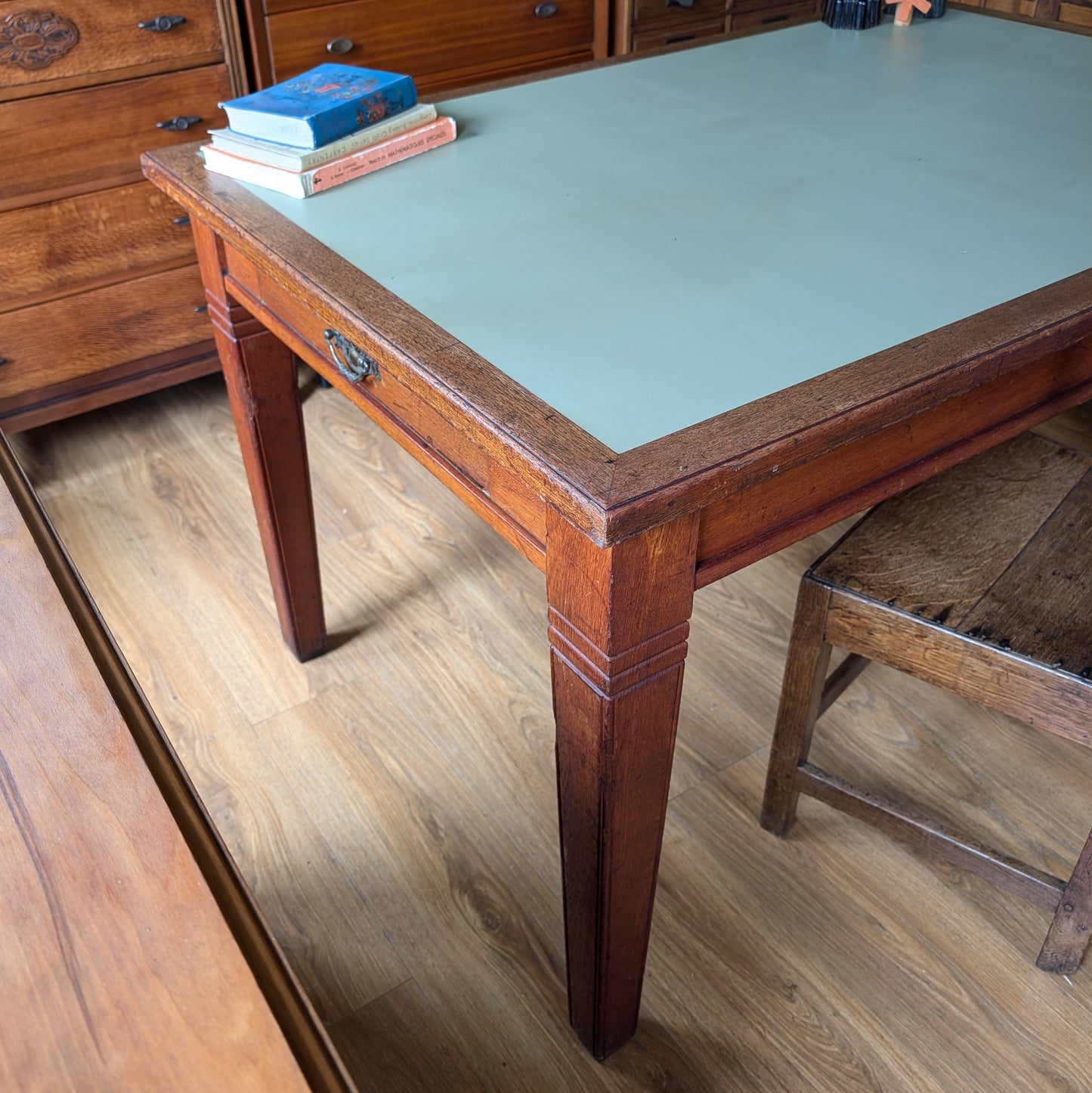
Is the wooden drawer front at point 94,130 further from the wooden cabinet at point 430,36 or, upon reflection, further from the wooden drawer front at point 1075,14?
the wooden drawer front at point 1075,14

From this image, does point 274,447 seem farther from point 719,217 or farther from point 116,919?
point 116,919

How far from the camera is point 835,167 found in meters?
1.26

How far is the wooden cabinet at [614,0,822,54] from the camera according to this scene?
2594 mm

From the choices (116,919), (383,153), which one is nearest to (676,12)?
(383,153)

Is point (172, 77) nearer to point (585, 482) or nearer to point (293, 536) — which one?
point (293, 536)

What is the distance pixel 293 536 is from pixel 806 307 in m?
0.92

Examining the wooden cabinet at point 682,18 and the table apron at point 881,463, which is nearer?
the table apron at point 881,463

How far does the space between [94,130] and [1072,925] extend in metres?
1.99

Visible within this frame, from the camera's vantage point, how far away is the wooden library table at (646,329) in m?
0.83

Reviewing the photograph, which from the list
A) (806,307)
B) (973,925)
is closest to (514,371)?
(806,307)

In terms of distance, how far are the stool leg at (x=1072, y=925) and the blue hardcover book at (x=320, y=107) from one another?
1.15 metres

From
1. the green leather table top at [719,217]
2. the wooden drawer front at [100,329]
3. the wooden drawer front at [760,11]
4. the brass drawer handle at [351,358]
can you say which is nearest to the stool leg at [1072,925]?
the green leather table top at [719,217]

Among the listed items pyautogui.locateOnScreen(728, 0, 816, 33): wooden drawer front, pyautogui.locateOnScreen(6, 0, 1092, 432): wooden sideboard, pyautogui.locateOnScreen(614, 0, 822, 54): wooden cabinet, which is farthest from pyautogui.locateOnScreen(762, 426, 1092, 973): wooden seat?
pyautogui.locateOnScreen(728, 0, 816, 33): wooden drawer front

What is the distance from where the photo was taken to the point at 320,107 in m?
1.25
